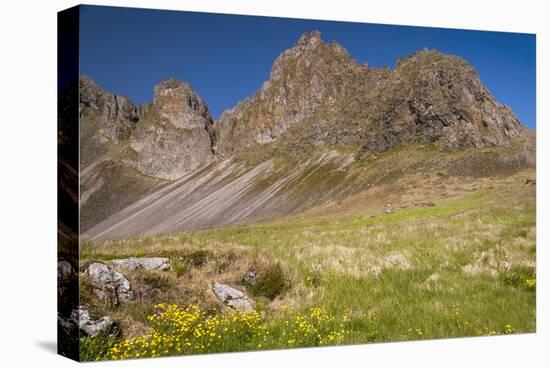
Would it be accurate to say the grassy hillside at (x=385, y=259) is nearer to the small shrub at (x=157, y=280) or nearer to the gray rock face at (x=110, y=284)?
the small shrub at (x=157, y=280)

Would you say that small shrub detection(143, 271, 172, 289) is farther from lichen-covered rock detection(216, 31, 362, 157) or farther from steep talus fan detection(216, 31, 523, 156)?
steep talus fan detection(216, 31, 523, 156)

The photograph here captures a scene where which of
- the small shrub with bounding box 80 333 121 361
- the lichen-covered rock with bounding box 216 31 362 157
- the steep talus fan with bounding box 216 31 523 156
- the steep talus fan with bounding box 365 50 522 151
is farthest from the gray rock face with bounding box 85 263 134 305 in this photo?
the steep talus fan with bounding box 365 50 522 151

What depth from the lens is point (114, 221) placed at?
1565cm

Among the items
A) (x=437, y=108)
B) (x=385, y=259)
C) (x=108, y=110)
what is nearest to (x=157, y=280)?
(x=108, y=110)

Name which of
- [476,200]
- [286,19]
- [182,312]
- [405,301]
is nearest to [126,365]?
[182,312]

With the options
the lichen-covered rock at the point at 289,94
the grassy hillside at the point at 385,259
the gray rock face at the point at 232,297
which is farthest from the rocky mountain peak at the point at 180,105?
the gray rock face at the point at 232,297

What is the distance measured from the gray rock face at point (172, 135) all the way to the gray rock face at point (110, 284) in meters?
4.56

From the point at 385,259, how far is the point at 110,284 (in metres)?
7.72

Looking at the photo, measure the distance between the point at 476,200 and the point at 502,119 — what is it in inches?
114

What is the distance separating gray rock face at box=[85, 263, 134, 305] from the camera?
14.6m

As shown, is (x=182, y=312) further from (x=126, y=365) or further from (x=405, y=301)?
(x=405, y=301)

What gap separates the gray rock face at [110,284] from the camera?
1459 cm

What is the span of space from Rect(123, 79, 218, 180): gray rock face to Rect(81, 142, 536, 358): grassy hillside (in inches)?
134

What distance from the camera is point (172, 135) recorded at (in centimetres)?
2239
